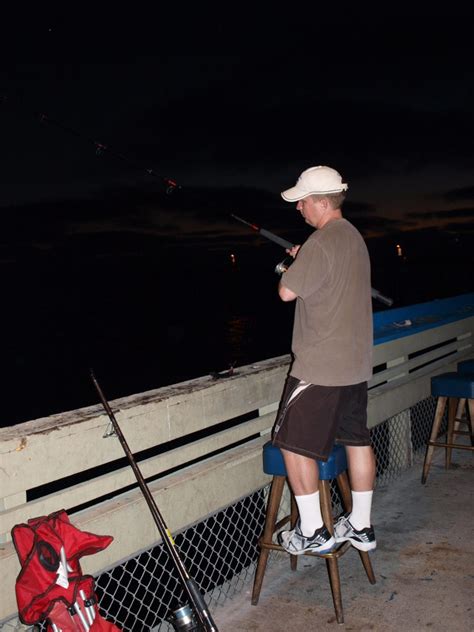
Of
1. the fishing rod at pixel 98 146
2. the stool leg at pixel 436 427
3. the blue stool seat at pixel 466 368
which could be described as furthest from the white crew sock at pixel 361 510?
the fishing rod at pixel 98 146

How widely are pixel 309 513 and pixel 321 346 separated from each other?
77cm

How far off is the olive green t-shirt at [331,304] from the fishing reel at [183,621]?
1.11m

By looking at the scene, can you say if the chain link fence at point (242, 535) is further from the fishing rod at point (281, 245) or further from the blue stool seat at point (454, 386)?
the fishing rod at point (281, 245)

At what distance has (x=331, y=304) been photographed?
2982mm

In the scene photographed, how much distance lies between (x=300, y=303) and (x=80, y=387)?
139ft

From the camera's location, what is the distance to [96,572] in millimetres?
2758

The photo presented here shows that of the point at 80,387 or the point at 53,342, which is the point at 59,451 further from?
the point at 53,342

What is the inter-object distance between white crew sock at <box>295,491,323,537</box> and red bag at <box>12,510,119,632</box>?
3.39 feet

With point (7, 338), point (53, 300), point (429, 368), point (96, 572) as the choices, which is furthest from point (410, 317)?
point (53, 300)

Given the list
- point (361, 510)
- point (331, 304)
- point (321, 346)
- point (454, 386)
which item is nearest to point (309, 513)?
point (361, 510)

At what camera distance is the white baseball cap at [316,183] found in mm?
3045

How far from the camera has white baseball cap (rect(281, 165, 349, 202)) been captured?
3045 millimetres

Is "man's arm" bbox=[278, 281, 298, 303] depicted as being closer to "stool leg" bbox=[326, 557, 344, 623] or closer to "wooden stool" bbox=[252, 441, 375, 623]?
"wooden stool" bbox=[252, 441, 375, 623]

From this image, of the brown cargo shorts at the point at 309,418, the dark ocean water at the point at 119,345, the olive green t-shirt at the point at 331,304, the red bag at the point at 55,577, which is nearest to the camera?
the red bag at the point at 55,577
